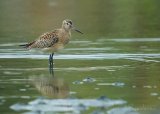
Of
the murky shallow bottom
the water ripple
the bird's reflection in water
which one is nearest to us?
the murky shallow bottom

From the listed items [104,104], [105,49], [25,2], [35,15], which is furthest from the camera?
[25,2]

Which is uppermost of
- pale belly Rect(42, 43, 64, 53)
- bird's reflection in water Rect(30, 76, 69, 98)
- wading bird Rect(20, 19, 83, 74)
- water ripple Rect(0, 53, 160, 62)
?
wading bird Rect(20, 19, 83, 74)

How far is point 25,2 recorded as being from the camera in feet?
126

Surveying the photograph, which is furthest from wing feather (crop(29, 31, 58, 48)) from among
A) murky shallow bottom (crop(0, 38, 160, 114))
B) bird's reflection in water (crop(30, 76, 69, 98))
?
bird's reflection in water (crop(30, 76, 69, 98))

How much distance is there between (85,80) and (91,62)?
285 centimetres

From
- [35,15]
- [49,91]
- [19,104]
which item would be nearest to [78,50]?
[49,91]

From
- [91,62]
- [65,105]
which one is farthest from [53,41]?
[65,105]

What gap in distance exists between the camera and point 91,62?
1781 centimetres

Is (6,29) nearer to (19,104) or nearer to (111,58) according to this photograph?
(111,58)

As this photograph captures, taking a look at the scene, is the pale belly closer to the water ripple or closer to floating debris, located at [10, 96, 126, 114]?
the water ripple

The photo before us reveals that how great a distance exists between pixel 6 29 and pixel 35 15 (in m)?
7.21

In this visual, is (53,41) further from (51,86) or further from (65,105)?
(65,105)

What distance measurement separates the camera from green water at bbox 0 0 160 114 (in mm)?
13023

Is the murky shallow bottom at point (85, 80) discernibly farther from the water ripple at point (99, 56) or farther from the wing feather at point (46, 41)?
the wing feather at point (46, 41)
